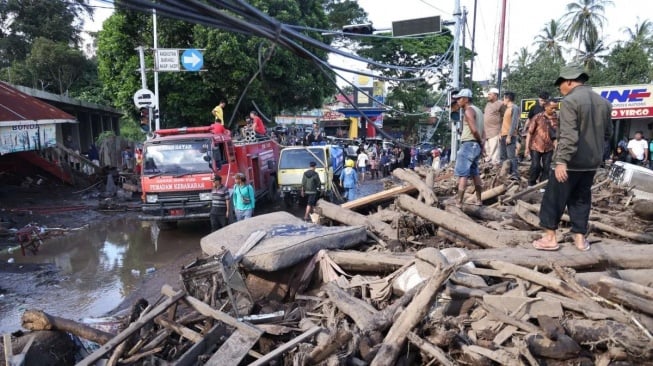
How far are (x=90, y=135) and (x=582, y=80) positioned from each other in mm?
28062

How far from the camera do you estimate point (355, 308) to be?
3.96m

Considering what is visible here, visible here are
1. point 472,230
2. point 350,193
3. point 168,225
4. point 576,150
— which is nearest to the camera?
point 576,150

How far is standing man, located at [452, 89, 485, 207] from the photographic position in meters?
6.36

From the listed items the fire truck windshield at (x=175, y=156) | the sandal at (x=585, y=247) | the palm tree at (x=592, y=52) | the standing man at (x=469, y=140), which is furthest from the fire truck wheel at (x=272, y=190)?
the palm tree at (x=592, y=52)

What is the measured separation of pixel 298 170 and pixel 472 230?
372 inches

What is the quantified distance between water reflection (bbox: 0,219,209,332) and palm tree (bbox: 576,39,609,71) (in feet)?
128

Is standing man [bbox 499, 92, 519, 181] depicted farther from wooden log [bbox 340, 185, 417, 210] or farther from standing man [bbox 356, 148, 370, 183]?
standing man [bbox 356, 148, 370, 183]

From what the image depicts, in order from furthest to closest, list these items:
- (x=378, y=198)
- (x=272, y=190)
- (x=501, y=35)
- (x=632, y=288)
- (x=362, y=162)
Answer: (x=362, y=162) < (x=501, y=35) < (x=272, y=190) < (x=378, y=198) < (x=632, y=288)

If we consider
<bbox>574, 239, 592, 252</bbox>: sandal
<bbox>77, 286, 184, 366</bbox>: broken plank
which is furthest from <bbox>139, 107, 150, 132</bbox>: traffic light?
<bbox>574, 239, 592, 252</bbox>: sandal

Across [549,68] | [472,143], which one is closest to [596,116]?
[472,143]

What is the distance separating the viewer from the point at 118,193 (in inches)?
629

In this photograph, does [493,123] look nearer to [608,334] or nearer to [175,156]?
[608,334]

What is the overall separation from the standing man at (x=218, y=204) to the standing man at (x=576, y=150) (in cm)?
726

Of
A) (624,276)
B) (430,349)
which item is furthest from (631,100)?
(430,349)
